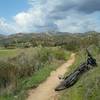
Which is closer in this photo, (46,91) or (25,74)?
(46,91)

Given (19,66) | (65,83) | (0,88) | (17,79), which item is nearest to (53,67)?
(19,66)

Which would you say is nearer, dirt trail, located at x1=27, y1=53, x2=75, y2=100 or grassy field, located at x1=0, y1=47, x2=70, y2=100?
dirt trail, located at x1=27, y1=53, x2=75, y2=100

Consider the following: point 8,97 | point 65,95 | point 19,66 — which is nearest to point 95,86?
point 65,95

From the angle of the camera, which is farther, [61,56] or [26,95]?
[61,56]

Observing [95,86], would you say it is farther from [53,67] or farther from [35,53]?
[35,53]

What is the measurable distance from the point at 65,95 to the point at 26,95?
2.78 metres

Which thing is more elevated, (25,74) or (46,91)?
(46,91)

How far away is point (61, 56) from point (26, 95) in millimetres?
22540

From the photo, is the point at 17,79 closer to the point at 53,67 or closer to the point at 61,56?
the point at 53,67

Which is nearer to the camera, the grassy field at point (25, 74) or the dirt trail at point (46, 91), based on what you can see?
the dirt trail at point (46, 91)

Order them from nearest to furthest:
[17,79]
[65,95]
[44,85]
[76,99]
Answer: [76,99] → [65,95] → [44,85] → [17,79]

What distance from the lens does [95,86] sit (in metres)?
14.5

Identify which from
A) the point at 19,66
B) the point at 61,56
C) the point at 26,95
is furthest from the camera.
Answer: the point at 61,56

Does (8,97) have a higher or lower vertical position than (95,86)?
lower
